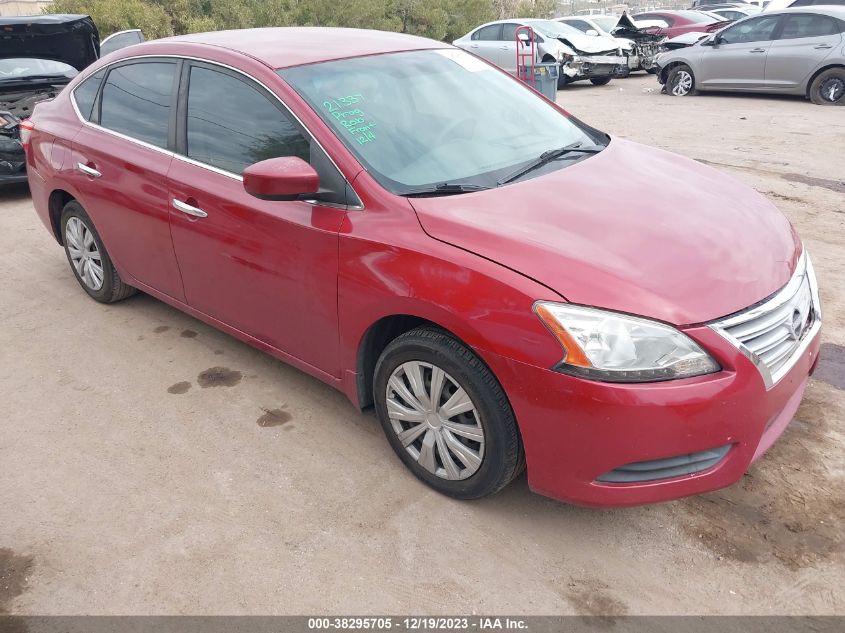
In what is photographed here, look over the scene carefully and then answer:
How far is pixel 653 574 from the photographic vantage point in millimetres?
2494

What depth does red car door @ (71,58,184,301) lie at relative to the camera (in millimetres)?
3754

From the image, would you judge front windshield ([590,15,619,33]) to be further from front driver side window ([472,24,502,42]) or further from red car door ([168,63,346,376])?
red car door ([168,63,346,376])

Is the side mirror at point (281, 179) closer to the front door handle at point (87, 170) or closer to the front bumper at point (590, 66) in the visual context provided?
the front door handle at point (87, 170)

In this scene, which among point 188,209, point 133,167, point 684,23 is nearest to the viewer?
point 188,209

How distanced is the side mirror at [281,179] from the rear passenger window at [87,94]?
7.16ft

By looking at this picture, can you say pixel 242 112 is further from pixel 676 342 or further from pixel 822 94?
pixel 822 94

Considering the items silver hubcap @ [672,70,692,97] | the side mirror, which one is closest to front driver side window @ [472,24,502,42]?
silver hubcap @ [672,70,692,97]

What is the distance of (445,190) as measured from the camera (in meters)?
2.86

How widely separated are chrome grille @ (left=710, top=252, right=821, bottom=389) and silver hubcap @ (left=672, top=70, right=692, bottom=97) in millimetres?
11946

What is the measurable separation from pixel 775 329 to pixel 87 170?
12.5ft

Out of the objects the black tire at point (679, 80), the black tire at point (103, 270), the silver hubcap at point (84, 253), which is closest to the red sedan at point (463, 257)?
the black tire at point (103, 270)

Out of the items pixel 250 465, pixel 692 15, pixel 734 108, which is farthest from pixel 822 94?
pixel 250 465

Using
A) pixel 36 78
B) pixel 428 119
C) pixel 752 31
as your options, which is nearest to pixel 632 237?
pixel 428 119

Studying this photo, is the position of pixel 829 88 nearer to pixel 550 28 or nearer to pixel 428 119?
pixel 550 28
